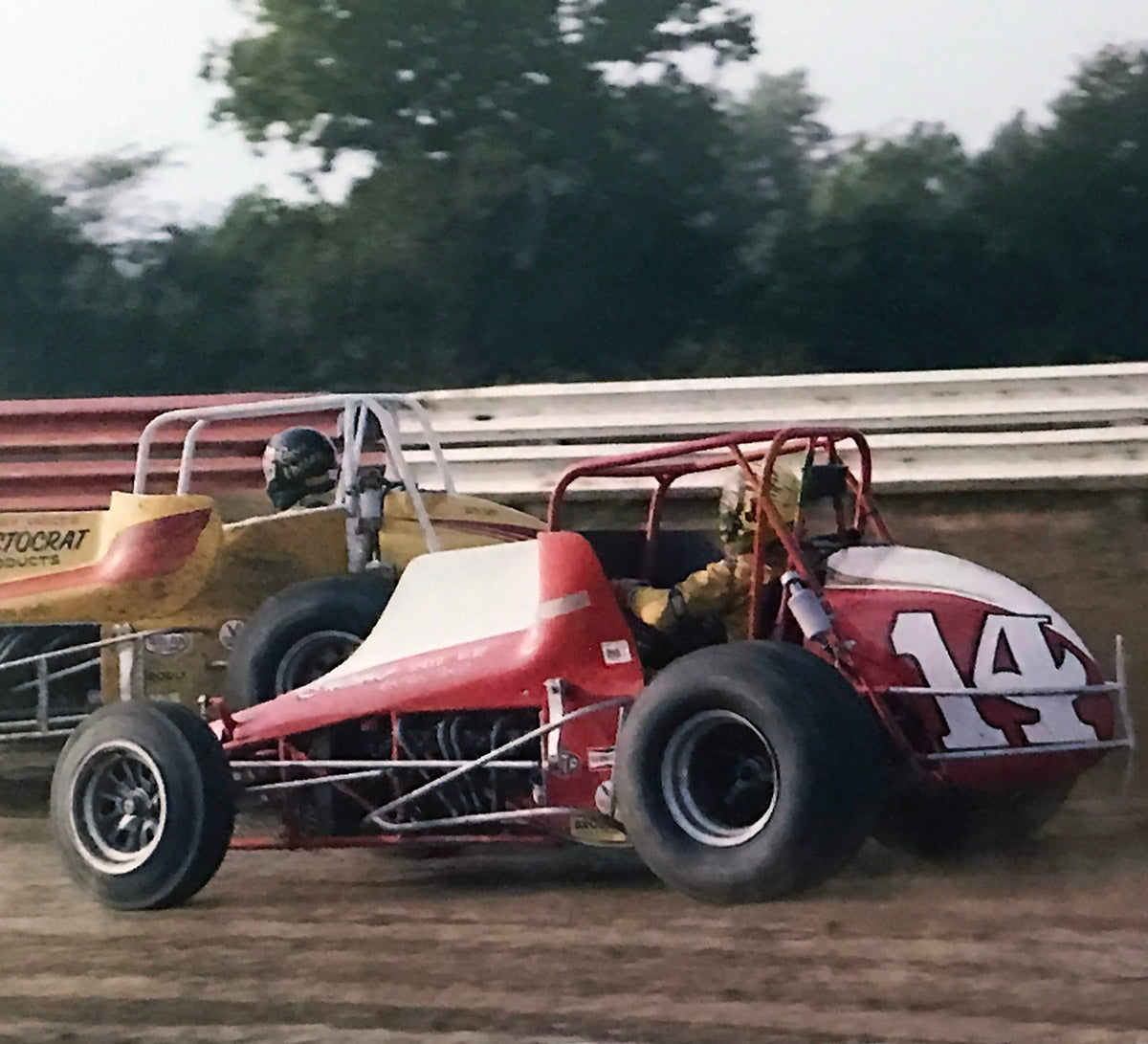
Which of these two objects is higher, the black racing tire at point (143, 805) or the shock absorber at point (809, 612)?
the shock absorber at point (809, 612)

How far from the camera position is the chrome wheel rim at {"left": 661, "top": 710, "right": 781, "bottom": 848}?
15.5 feet

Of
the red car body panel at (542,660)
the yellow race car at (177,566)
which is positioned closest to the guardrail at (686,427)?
the yellow race car at (177,566)

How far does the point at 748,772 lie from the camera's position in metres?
4.77

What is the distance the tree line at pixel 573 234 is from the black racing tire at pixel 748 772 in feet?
17.2

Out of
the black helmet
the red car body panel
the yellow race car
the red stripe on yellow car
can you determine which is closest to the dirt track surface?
the red car body panel

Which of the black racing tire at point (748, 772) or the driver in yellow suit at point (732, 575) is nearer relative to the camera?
the black racing tire at point (748, 772)

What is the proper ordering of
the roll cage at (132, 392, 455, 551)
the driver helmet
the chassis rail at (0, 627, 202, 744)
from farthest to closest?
the roll cage at (132, 392, 455, 551)
the chassis rail at (0, 627, 202, 744)
the driver helmet

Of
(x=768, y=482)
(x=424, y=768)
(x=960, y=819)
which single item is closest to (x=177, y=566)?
(x=424, y=768)

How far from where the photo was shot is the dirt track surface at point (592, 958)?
3.57 m

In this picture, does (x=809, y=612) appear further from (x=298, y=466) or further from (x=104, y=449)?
(x=104, y=449)

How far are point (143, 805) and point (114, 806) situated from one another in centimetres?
13

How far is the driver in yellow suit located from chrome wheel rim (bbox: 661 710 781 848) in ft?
1.86

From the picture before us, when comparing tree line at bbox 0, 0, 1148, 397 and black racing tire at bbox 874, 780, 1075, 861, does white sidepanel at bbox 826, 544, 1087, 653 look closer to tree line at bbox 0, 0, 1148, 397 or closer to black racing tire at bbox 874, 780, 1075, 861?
black racing tire at bbox 874, 780, 1075, 861

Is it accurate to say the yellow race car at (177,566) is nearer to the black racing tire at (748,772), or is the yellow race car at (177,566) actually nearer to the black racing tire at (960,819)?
the black racing tire at (960,819)
